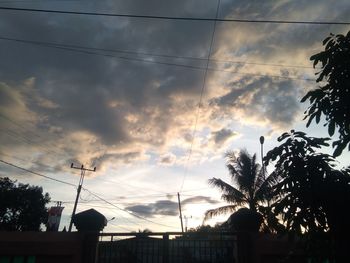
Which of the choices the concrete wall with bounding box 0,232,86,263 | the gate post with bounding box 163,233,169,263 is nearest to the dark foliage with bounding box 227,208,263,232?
the gate post with bounding box 163,233,169,263

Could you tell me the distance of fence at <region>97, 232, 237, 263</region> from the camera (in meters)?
7.38

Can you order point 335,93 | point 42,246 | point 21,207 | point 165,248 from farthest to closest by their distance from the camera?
point 21,207
point 42,246
point 165,248
point 335,93

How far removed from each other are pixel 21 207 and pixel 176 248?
4024 centimetres

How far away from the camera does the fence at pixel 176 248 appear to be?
7.38 metres

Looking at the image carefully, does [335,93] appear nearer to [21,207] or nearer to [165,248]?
[165,248]

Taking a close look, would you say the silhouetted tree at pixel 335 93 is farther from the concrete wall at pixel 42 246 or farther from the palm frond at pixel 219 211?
the palm frond at pixel 219 211

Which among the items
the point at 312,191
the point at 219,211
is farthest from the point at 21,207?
the point at 312,191

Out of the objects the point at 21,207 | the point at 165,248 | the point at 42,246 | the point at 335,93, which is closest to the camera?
the point at 335,93

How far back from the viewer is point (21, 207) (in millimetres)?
40281

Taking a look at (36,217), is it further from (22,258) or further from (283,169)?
(283,169)

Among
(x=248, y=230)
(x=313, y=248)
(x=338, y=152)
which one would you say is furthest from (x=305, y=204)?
(x=248, y=230)

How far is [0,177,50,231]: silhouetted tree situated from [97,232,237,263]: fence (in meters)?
38.8

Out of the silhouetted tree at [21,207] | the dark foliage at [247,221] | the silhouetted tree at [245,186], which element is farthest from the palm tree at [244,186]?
the silhouetted tree at [21,207]

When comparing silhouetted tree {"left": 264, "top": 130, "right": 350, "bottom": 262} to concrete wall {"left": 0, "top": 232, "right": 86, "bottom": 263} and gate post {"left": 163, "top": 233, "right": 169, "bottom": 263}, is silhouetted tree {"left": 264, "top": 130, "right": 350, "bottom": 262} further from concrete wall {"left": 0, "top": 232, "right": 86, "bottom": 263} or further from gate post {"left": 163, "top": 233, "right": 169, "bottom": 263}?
concrete wall {"left": 0, "top": 232, "right": 86, "bottom": 263}
